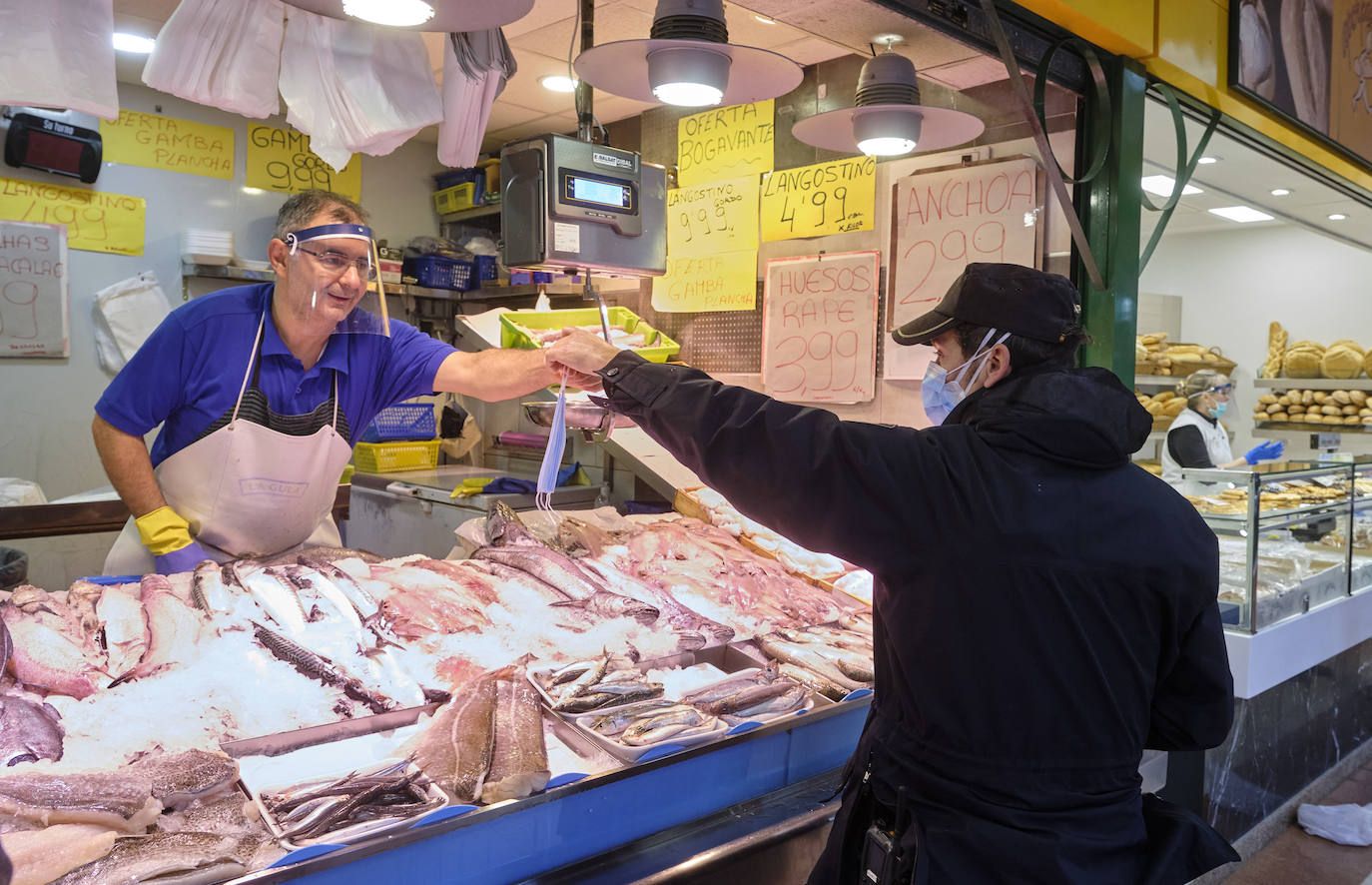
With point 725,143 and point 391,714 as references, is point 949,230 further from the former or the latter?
point 391,714

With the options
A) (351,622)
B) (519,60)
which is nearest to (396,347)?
(351,622)

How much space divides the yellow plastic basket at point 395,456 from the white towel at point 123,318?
4.54 ft

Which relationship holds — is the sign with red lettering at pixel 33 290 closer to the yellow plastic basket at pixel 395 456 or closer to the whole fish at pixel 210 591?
the yellow plastic basket at pixel 395 456

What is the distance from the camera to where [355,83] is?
2.08 m

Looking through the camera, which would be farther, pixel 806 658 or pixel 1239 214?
pixel 1239 214

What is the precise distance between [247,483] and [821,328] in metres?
2.71

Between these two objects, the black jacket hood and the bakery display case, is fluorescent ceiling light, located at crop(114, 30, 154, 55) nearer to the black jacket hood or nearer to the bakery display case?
the black jacket hood

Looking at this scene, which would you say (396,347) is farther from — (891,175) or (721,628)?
(891,175)

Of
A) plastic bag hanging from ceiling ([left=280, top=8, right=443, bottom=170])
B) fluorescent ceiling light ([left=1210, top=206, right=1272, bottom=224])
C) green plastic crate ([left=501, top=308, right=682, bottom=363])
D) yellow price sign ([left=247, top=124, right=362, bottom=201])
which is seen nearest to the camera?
plastic bag hanging from ceiling ([left=280, top=8, right=443, bottom=170])

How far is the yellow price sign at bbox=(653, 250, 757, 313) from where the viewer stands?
491 centimetres

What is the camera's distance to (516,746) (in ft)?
5.82

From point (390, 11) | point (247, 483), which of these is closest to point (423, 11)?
point (390, 11)

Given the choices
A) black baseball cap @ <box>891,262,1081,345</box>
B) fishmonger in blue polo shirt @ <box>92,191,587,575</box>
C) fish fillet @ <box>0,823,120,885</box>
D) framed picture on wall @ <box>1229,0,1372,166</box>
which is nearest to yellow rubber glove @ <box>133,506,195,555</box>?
fishmonger in blue polo shirt @ <box>92,191,587,575</box>

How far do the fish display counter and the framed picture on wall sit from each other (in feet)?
9.89
